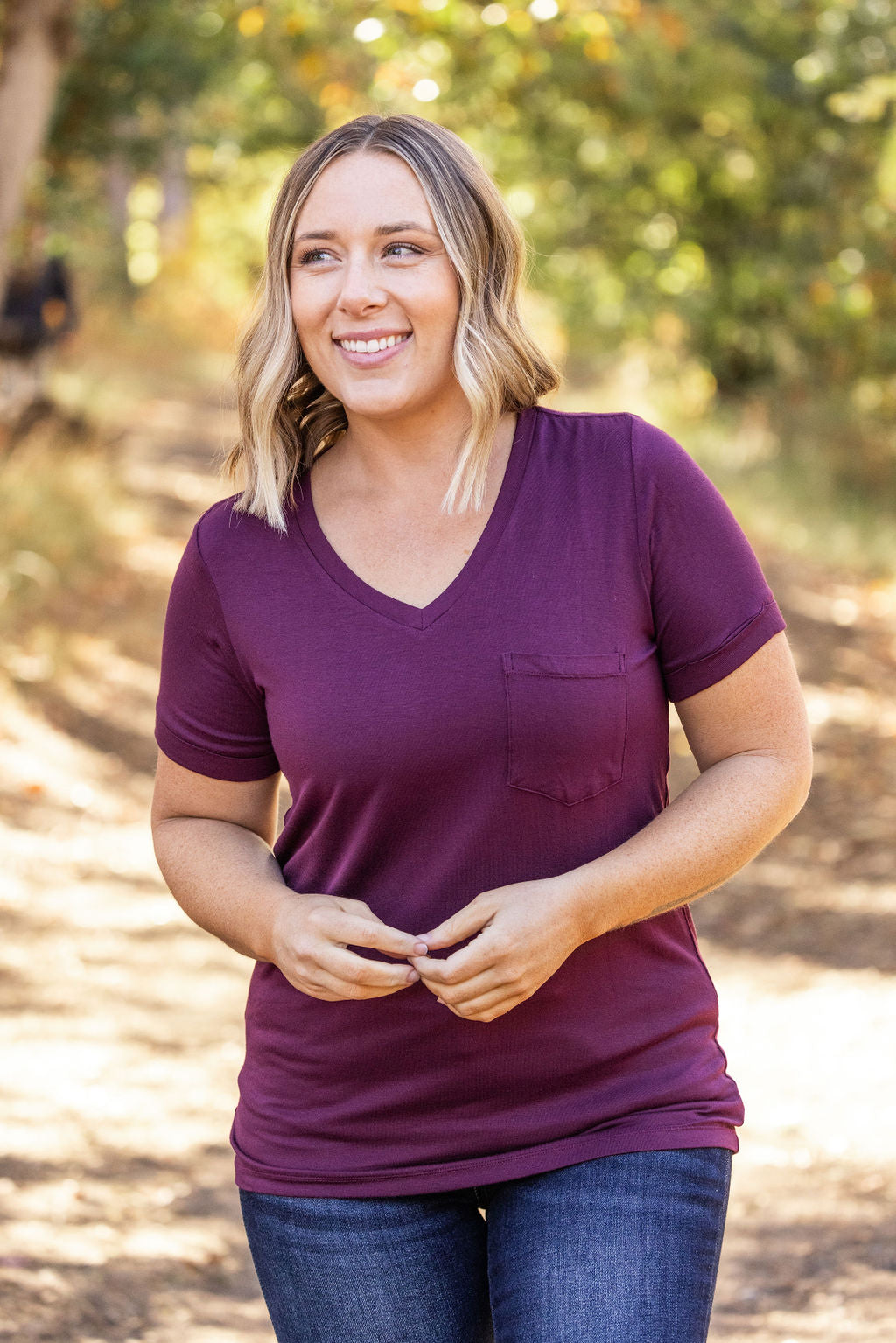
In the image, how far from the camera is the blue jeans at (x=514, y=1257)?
1830 millimetres

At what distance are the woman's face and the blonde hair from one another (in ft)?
0.06

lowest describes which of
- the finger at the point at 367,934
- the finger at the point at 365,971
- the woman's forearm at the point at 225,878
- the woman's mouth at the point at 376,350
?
the finger at the point at 365,971

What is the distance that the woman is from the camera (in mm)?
1894

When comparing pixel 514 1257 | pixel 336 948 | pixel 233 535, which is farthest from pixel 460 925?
pixel 233 535

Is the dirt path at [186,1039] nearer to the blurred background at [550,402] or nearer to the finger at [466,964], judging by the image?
the blurred background at [550,402]

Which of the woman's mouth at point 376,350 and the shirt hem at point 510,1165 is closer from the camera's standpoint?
the shirt hem at point 510,1165

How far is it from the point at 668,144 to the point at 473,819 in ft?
47.7

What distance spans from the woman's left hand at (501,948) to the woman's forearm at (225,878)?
26 cm

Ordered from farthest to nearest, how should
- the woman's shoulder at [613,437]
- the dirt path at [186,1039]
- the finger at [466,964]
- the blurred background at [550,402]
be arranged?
the blurred background at [550,402], the dirt path at [186,1039], the woman's shoulder at [613,437], the finger at [466,964]

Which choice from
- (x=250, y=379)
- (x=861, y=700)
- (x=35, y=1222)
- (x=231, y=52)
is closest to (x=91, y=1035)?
(x=35, y=1222)

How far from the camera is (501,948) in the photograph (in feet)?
5.94

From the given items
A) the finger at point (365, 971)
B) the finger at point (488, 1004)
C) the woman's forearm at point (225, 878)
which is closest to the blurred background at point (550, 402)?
the woman's forearm at point (225, 878)

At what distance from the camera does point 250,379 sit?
7.58 feet

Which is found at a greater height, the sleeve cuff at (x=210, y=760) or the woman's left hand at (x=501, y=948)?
the sleeve cuff at (x=210, y=760)
